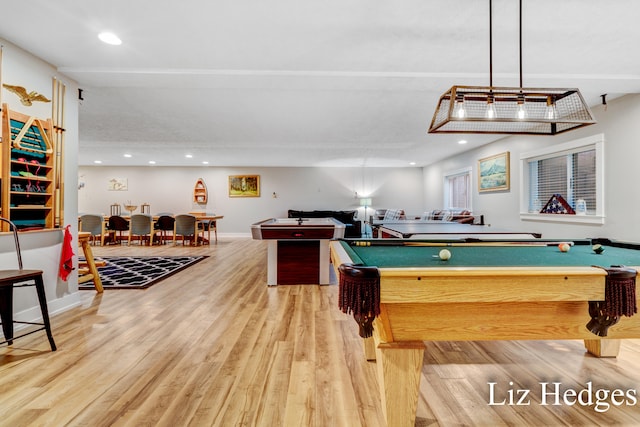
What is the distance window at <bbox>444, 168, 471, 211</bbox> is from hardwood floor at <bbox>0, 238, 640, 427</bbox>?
591 centimetres

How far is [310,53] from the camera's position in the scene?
8.95 feet

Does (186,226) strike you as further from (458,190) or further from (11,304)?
(458,190)

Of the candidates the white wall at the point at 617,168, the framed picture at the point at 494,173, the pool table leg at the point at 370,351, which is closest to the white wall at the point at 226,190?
the framed picture at the point at 494,173

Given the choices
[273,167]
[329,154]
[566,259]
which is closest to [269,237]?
[566,259]

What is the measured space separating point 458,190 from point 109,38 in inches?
318

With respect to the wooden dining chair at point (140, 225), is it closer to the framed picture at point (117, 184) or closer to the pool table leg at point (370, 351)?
the framed picture at point (117, 184)

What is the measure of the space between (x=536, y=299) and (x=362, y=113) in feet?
12.2

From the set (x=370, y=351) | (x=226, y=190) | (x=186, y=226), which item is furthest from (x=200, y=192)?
→ (x=370, y=351)

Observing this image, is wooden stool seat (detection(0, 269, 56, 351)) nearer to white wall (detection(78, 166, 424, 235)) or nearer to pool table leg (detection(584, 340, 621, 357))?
pool table leg (detection(584, 340, 621, 357))

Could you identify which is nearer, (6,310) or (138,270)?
(6,310)

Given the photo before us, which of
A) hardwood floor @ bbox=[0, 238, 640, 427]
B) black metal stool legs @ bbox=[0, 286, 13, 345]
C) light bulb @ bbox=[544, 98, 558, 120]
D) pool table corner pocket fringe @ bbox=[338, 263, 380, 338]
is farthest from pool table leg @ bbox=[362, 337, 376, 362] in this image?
black metal stool legs @ bbox=[0, 286, 13, 345]

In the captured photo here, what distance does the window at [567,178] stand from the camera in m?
4.14

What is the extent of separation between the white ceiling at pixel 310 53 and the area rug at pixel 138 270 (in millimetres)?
2363

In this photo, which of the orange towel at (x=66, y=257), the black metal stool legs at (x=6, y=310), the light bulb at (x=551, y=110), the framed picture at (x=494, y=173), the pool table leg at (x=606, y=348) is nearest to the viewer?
the pool table leg at (x=606, y=348)
